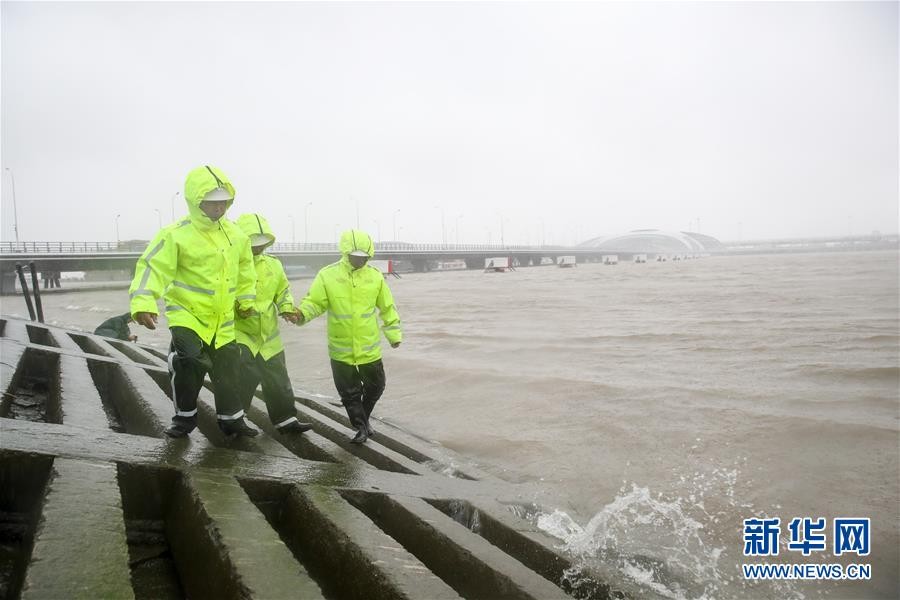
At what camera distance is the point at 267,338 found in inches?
180

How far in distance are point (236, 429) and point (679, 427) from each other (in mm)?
4565

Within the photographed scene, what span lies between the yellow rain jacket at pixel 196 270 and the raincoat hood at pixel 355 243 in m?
1.01

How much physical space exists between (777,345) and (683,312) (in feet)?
19.9

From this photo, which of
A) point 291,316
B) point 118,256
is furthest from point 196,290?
point 118,256

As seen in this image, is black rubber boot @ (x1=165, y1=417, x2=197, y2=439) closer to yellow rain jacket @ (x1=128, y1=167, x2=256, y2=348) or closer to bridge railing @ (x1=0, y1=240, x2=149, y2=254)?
yellow rain jacket @ (x1=128, y1=167, x2=256, y2=348)

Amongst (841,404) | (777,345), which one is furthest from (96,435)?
(777,345)

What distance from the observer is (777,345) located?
33.2 feet

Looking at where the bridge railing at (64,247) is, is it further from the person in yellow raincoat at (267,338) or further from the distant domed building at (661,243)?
the distant domed building at (661,243)

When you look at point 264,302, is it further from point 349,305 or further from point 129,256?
point 129,256

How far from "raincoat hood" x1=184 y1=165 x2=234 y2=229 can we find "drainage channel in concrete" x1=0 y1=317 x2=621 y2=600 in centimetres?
143

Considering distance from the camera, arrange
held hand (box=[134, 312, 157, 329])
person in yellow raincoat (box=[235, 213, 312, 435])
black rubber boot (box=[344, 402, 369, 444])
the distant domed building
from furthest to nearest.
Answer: the distant domed building → black rubber boot (box=[344, 402, 369, 444]) → person in yellow raincoat (box=[235, 213, 312, 435]) → held hand (box=[134, 312, 157, 329])

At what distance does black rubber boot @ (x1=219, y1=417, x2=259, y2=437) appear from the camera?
386 cm

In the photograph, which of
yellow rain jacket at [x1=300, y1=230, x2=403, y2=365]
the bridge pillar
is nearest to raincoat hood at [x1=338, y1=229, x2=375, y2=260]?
yellow rain jacket at [x1=300, y1=230, x2=403, y2=365]

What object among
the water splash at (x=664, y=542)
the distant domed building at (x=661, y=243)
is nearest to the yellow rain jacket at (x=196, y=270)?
the water splash at (x=664, y=542)
